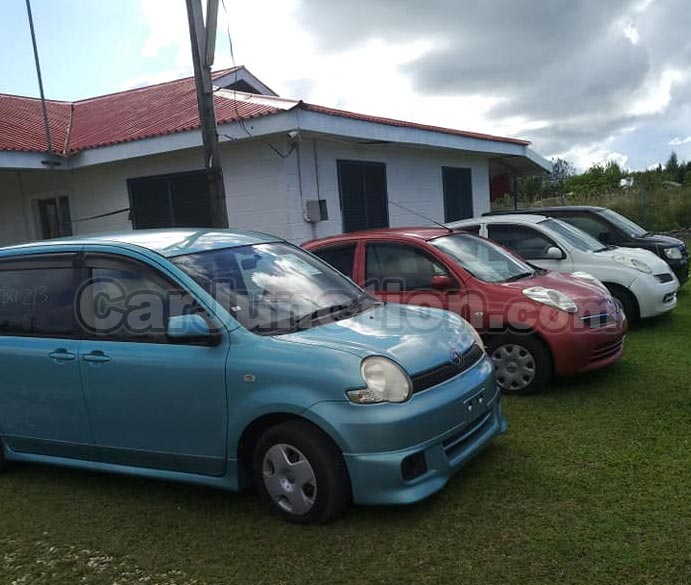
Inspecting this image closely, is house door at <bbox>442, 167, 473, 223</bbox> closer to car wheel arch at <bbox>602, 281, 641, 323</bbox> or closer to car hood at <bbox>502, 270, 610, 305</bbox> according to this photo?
car wheel arch at <bbox>602, 281, 641, 323</bbox>

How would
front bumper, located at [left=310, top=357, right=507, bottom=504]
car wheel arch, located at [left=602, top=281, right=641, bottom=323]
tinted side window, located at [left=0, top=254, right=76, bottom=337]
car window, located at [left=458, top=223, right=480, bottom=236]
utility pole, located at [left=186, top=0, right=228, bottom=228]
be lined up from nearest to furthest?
front bumper, located at [left=310, top=357, right=507, bottom=504] → tinted side window, located at [left=0, top=254, right=76, bottom=337] → utility pole, located at [left=186, top=0, right=228, bottom=228] → car wheel arch, located at [left=602, top=281, right=641, bottom=323] → car window, located at [left=458, top=223, right=480, bottom=236]

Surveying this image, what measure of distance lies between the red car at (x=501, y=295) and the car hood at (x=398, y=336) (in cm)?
138

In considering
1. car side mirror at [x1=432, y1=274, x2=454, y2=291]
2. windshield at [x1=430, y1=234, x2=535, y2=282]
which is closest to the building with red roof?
windshield at [x1=430, y1=234, x2=535, y2=282]

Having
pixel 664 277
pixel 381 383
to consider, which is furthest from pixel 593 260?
pixel 381 383

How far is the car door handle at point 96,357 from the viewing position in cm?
400

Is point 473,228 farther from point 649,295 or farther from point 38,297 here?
point 38,297

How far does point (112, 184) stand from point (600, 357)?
31.4 feet

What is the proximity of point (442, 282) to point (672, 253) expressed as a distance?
587 cm

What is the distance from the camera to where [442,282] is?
597 centimetres

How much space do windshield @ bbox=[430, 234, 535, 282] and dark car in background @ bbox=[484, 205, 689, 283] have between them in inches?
144

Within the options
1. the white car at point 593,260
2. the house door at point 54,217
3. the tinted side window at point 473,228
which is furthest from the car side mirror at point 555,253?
the house door at point 54,217

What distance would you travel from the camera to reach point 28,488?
178 inches

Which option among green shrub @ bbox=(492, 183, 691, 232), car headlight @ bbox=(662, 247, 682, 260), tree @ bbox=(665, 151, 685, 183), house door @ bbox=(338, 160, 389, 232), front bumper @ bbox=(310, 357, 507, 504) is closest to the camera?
front bumper @ bbox=(310, 357, 507, 504)

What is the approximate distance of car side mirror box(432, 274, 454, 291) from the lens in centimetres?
596
